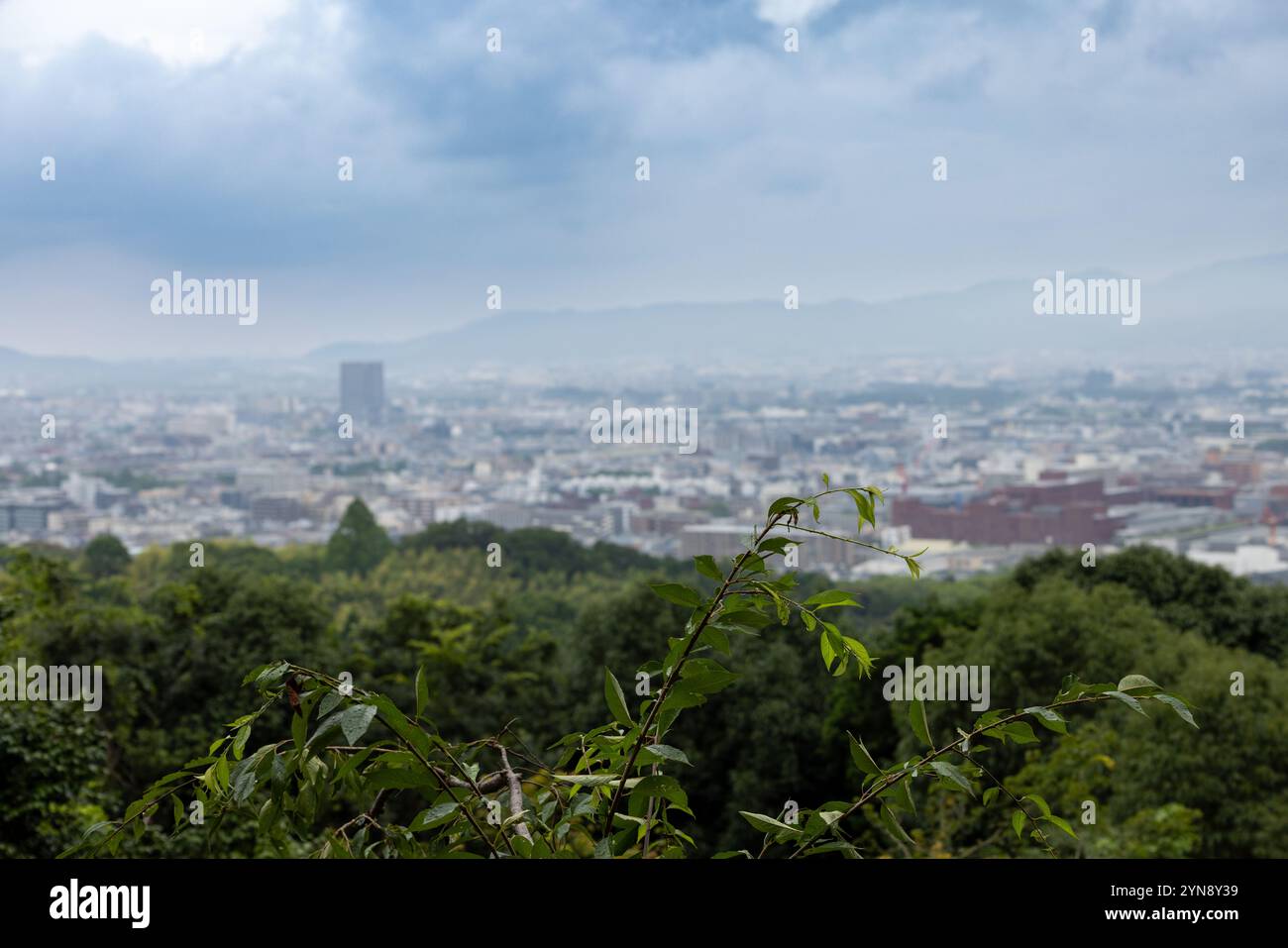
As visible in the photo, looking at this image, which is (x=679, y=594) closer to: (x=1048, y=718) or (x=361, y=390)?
(x=1048, y=718)

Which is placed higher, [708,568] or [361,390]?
[361,390]

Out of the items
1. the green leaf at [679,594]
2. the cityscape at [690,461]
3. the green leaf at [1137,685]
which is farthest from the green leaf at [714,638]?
the cityscape at [690,461]

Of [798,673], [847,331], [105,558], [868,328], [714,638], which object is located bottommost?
[798,673]

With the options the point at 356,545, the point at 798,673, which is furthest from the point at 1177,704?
the point at 356,545

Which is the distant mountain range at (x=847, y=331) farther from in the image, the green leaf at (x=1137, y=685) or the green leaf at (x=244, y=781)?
the green leaf at (x=1137, y=685)
